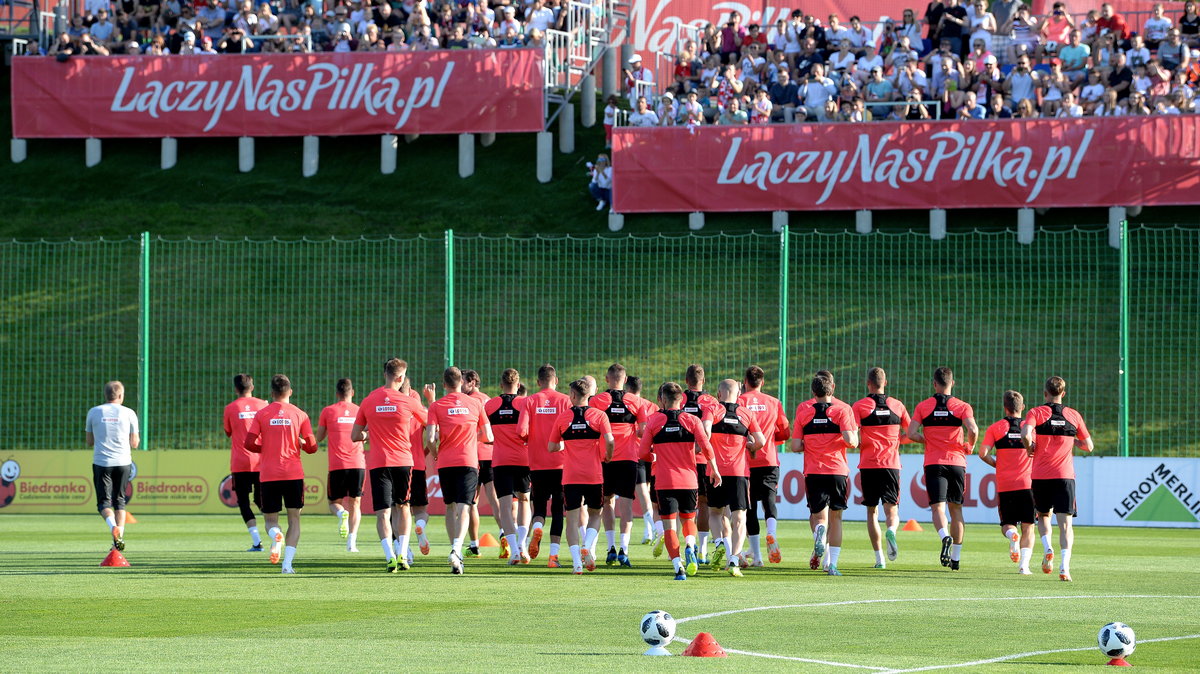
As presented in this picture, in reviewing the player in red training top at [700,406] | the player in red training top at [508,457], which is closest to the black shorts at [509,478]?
the player in red training top at [508,457]

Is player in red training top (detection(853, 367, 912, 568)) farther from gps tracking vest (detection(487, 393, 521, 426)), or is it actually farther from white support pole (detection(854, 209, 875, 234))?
white support pole (detection(854, 209, 875, 234))

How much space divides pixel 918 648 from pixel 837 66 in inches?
884

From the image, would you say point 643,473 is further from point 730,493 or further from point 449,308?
point 449,308

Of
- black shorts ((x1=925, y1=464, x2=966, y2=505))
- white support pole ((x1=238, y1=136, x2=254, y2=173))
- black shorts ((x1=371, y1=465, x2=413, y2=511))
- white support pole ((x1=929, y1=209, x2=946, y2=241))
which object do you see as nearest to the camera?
black shorts ((x1=371, y1=465, x2=413, y2=511))

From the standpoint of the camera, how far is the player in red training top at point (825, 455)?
15492 mm

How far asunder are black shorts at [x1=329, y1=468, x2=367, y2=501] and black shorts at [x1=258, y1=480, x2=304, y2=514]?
1104 millimetres

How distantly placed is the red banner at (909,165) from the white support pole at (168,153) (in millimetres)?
10439

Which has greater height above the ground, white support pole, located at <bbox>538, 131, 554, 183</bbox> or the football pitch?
white support pole, located at <bbox>538, 131, 554, 183</bbox>

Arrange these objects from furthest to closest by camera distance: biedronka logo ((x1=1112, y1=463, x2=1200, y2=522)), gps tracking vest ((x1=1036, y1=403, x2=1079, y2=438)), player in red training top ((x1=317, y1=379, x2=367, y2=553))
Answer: biedronka logo ((x1=1112, y1=463, x2=1200, y2=522)) → player in red training top ((x1=317, y1=379, x2=367, y2=553)) → gps tracking vest ((x1=1036, y1=403, x2=1079, y2=438))

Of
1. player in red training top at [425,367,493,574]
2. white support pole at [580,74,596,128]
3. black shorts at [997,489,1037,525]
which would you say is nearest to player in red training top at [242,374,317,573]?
player in red training top at [425,367,493,574]

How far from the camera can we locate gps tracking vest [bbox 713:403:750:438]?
15250 millimetres

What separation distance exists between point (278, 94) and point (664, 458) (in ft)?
66.3

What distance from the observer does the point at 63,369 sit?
90.1ft

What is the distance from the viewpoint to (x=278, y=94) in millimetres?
32688
